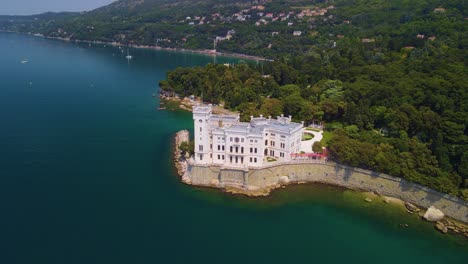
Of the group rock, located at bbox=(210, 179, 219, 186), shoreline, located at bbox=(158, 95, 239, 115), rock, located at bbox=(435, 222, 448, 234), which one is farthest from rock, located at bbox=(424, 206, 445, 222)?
shoreline, located at bbox=(158, 95, 239, 115)

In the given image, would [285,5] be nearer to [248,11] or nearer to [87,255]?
[248,11]

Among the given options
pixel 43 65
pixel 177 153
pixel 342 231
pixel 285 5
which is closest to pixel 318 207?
pixel 342 231

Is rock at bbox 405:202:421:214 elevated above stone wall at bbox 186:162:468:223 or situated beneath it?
situated beneath

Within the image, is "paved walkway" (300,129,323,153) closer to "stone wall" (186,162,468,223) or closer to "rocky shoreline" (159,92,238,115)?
"stone wall" (186,162,468,223)

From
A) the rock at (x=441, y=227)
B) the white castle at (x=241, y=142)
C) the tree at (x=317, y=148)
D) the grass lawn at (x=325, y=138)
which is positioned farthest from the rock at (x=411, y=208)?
the white castle at (x=241, y=142)

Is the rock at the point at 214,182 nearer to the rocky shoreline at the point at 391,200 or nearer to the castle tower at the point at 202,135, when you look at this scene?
the rocky shoreline at the point at 391,200

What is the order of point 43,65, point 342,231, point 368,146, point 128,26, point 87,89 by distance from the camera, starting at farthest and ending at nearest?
point 128,26
point 43,65
point 87,89
point 368,146
point 342,231
